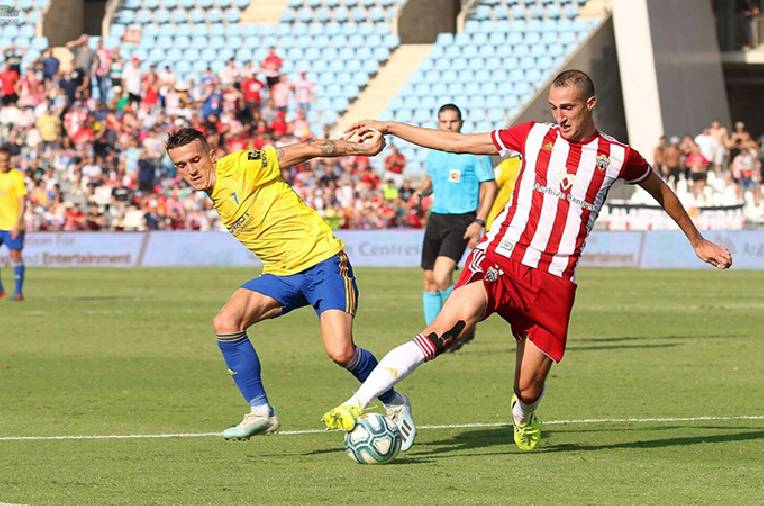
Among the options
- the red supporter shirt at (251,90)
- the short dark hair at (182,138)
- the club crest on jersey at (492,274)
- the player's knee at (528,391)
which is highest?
the red supporter shirt at (251,90)

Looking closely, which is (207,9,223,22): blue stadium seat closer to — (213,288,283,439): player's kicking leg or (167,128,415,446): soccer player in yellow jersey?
(167,128,415,446): soccer player in yellow jersey

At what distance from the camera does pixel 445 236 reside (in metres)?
15.3

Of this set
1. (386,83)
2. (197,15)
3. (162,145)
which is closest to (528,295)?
(162,145)

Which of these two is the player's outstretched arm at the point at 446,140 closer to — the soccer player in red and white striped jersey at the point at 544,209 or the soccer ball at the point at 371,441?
the soccer player in red and white striped jersey at the point at 544,209

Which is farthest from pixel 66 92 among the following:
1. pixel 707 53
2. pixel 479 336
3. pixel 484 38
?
pixel 479 336

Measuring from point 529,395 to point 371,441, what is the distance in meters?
1.23

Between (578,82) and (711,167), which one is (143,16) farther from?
(578,82)

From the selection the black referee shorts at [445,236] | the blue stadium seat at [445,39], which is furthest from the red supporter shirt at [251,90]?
the black referee shorts at [445,236]

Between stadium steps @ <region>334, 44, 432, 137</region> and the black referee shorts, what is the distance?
2419 centimetres

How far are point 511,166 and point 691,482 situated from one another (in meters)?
9.52

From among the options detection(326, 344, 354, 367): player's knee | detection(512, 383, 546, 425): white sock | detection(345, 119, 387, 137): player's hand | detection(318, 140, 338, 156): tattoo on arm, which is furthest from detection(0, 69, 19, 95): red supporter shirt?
detection(512, 383, 546, 425): white sock

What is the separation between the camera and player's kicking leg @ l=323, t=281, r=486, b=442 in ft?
25.0

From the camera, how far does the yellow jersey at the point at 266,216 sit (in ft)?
30.4

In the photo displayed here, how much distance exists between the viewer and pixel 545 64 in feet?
128
